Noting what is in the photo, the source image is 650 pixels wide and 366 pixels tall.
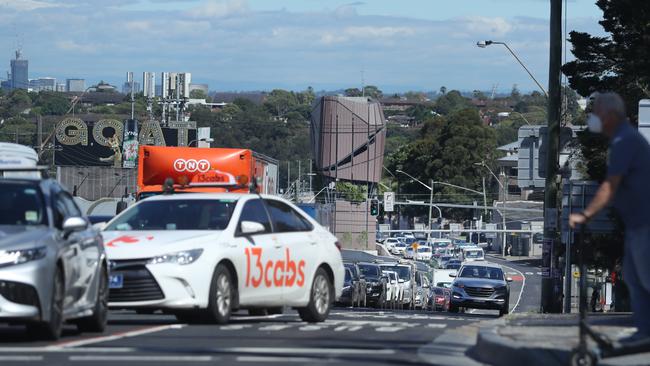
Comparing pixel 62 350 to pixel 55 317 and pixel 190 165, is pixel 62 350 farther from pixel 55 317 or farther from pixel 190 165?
pixel 190 165

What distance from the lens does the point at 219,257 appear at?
14.9m

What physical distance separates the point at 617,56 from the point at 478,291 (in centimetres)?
827

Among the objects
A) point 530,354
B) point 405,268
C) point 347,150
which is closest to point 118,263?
point 530,354

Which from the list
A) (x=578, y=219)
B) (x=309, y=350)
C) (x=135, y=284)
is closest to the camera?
(x=578, y=219)

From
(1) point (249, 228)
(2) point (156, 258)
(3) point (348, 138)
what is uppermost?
(3) point (348, 138)

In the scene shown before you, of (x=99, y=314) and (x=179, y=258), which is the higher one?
(x=179, y=258)

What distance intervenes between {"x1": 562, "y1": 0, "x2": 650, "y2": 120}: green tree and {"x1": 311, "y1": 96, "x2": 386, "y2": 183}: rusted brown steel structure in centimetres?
7201

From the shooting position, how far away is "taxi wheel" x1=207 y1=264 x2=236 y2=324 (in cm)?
1472

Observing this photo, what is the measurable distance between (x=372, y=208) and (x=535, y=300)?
9.91 metres

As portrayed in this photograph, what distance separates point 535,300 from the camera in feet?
207

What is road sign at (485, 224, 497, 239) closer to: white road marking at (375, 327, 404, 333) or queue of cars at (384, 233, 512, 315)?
queue of cars at (384, 233, 512, 315)

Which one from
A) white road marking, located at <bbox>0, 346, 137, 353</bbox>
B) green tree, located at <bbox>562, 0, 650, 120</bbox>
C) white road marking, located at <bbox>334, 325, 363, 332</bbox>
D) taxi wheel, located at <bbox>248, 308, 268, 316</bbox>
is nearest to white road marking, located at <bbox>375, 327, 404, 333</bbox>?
white road marking, located at <bbox>334, 325, 363, 332</bbox>

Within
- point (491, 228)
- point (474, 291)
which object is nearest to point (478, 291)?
point (474, 291)

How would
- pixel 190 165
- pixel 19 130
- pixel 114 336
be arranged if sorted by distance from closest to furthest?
1. pixel 114 336
2. pixel 190 165
3. pixel 19 130
